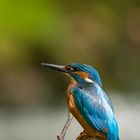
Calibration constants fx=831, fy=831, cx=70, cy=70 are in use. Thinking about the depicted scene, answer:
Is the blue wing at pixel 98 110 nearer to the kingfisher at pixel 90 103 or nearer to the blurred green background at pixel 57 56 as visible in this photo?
the kingfisher at pixel 90 103

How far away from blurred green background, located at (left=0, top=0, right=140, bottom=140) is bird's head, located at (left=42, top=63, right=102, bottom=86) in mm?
4754

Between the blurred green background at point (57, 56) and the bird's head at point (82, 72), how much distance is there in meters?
4.75

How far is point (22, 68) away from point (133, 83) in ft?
4.27

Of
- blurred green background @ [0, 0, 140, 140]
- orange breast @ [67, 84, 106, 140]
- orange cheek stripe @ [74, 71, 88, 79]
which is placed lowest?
orange breast @ [67, 84, 106, 140]

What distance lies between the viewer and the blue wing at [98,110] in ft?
10.5

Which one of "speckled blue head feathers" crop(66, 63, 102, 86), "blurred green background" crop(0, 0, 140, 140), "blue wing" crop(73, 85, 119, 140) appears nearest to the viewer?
"blue wing" crop(73, 85, 119, 140)

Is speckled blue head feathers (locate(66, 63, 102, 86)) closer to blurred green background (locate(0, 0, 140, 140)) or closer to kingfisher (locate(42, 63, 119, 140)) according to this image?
kingfisher (locate(42, 63, 119, 140))

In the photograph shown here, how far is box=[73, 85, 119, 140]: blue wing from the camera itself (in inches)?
126

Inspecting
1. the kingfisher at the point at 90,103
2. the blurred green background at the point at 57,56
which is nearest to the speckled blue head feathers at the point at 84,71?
the kingfisher at the point at 90,103

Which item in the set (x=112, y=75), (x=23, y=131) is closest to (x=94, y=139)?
(x=23, y=131)

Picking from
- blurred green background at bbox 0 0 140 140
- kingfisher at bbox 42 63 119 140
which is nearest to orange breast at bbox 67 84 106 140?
kingfisher at bbox 42 63 119 140

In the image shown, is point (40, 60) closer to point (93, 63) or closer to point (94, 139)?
point (93, 63)

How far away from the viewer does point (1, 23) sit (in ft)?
27.6

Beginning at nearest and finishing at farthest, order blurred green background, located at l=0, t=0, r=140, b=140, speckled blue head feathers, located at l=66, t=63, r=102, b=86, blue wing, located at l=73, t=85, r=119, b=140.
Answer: blue wing, located at l=73, t=85, r=119, b=140
speckled blue head feathers, located at l=66, t=63, r=102, b=86
blurred green background, located at l=0, t=0, r=140, b=140
